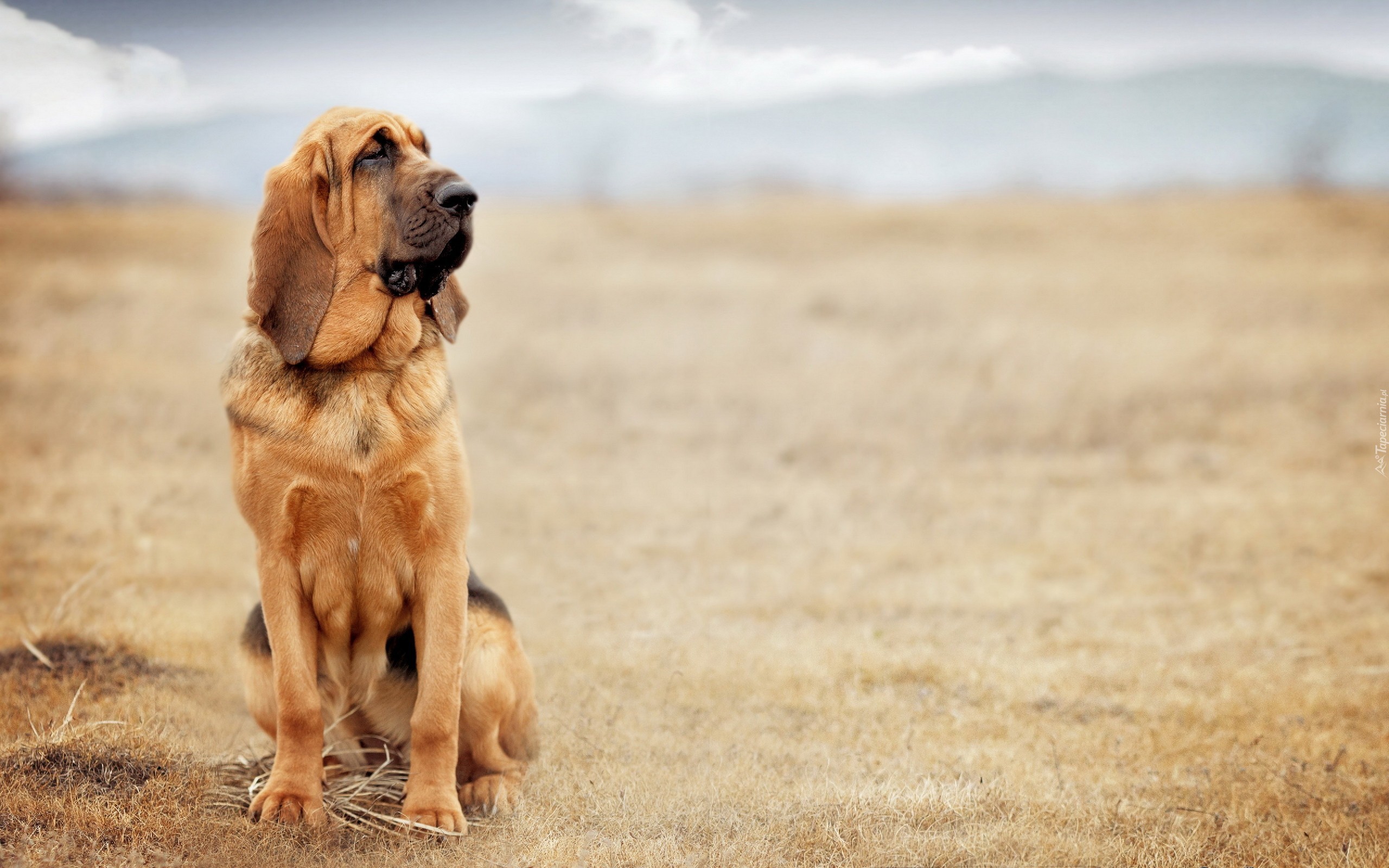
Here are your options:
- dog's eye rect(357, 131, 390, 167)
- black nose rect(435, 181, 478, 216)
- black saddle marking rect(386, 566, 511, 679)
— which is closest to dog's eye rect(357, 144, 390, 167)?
dog's eye rect(357, 131, 390, 167)

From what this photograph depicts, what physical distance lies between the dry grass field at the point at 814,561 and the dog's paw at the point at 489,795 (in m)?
0.12

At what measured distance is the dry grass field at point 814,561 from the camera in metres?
4.41

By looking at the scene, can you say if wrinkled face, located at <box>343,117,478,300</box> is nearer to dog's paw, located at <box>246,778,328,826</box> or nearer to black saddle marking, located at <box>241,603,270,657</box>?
black saddle marking, located at <box>241,603,270,657</box>

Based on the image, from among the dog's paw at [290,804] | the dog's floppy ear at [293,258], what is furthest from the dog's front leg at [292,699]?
the dog's floppy ear at [293,258]

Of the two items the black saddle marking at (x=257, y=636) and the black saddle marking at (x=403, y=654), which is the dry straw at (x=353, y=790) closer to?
the black saddle marking at (x=403, y=654)

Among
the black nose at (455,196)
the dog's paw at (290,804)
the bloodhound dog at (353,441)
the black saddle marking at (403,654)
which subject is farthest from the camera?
the black saddle marking at (403,654)

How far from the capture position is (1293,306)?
18.7 metres

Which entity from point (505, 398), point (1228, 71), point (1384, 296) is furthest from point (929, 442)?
point (1228, 71)

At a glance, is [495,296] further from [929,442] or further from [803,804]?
[803,804]

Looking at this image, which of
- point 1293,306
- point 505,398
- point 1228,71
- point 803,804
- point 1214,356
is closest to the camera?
point 803,804

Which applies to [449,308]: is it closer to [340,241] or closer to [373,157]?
[340,241]

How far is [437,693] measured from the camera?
4.07 metres

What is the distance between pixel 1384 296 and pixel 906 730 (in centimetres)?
1814

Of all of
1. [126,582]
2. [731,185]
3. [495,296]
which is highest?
[731,185]
